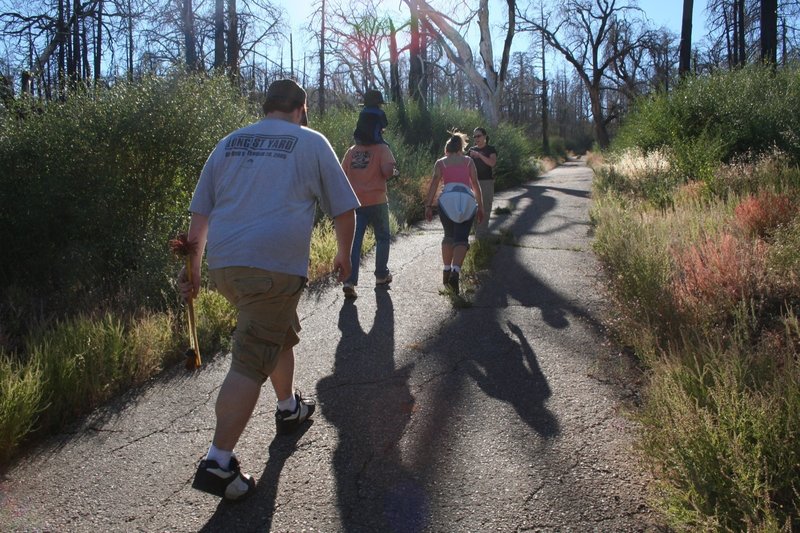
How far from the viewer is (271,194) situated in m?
2.92

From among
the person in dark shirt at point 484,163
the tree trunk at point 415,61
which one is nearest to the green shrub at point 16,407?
the person in dark shirt at point 484,163

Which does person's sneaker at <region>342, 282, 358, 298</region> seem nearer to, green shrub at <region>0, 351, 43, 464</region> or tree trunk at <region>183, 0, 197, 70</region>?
green shrub at <region>0, 351, 43, 464</region>

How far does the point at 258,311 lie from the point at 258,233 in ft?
1.16

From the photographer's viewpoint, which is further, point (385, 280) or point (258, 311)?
point (385, 280)

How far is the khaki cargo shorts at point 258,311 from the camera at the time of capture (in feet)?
9.45

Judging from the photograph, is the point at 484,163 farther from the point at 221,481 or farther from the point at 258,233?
the point at 221,481

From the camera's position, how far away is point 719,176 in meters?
9.73

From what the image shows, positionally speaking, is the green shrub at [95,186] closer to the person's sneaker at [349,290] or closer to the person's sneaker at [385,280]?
the person's sneaker at [349,290]

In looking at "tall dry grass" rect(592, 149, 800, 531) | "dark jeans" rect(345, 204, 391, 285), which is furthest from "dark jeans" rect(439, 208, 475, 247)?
"tall dry grass" rect(592, 149, 800, 531)

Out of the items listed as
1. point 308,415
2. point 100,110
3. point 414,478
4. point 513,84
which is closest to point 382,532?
point 414,478

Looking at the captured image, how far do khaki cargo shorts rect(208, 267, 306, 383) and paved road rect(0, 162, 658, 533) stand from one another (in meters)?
0.66

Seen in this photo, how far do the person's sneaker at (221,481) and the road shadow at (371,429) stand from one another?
1.48ft

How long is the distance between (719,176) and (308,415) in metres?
8.31

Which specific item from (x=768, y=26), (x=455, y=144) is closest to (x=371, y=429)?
A: (x=455, y=144)
